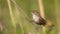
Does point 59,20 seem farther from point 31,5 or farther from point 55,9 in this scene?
point 31,5

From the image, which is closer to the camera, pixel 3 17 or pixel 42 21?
pixel 42 21

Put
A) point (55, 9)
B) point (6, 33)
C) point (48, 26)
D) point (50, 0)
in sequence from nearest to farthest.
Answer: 1. point (48, 26)
2. point (6, 33)
3. point (55, 9)
4. point (50, 0)

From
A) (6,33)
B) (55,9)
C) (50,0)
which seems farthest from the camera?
(50,0)

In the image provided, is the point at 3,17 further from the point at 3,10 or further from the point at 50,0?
the point at 50,0

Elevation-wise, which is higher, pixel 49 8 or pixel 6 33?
pixel 49 8

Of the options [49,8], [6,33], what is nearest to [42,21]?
[6,33]

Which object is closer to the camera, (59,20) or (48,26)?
(48,26)

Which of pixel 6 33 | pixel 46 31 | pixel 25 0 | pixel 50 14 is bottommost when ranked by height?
pixel 46 31

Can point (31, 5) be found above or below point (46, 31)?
above

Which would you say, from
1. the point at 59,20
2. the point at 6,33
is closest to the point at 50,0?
the point at 59,20
